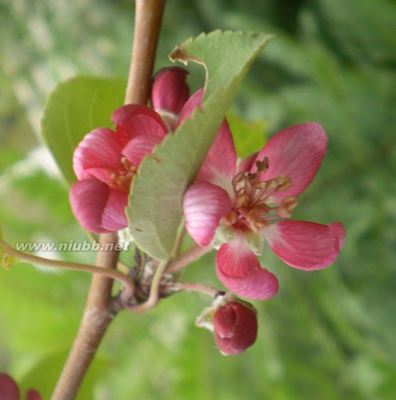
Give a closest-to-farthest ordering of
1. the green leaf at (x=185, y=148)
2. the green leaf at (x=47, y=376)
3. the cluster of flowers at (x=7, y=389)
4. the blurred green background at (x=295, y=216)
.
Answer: the green leaf at (x=185, y=148)
the cluster of flowers at (x=7, y=389)
the green leaf at (x=47, y=376)
the blurred green background at (x=295, y=216)

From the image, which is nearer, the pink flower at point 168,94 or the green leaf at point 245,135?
the pink flower at point 168,94

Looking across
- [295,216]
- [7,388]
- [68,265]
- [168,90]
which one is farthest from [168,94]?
[295,216]

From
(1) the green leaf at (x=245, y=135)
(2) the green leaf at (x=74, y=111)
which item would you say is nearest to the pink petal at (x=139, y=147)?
(2) the green leaf at (x=74, y=111)

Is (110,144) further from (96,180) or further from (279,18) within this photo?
(279,18)

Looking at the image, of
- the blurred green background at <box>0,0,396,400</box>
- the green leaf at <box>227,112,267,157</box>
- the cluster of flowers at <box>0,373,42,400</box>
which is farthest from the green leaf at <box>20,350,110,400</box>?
the blurred green background at <box>0,0,396,400</box>

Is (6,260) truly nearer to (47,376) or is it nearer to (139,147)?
(139,147)

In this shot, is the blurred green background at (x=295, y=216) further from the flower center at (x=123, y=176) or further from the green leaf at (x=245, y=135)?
the flower center at (x=123, y=176)
